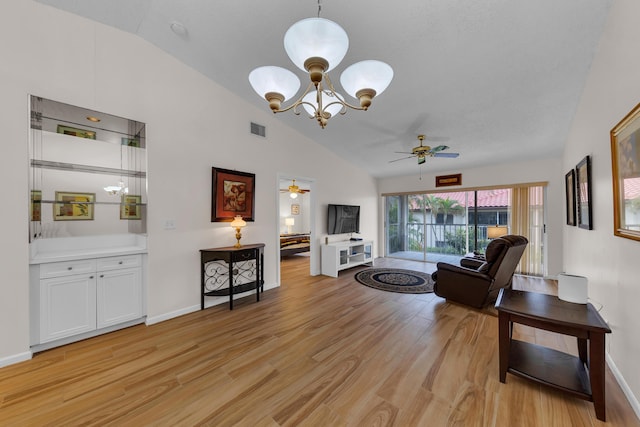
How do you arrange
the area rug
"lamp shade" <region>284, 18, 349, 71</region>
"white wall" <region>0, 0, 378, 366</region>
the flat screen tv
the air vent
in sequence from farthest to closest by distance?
the flat screen tv < the area rug < the air vent < "white wall" <region>0, 0, 378, 366</region> < "lamp shade" <region>284, 18, 349, 71</region>

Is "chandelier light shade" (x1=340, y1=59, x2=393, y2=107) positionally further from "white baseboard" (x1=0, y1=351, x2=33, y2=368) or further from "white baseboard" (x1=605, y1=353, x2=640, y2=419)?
"white baseboard" (x1=0, y1=351, x2=33, y2=368)

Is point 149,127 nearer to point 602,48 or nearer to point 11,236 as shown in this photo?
point 11,236

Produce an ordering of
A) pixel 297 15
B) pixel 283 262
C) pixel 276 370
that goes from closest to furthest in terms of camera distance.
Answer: pixel 276 370 → pixel 297 15 → pixel 283 262

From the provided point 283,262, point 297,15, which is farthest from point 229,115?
point 283,262

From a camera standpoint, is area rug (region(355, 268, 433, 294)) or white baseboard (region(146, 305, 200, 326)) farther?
area rug (region(355, 268, 433, 294))

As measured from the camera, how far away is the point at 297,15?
2.21 metres

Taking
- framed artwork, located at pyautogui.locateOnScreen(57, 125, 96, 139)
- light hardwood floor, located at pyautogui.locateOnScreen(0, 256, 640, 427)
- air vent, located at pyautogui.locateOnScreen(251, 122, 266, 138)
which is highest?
air vent, located at pyautogui.locateOnScreen(251, 122, 266, 138)

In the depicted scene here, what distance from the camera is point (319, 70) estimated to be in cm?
137

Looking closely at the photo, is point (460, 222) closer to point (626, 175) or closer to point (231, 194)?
point (626, 175)

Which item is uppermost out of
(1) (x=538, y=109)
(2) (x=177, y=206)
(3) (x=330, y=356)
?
(1) (x=538, y=109)

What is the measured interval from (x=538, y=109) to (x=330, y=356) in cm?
405

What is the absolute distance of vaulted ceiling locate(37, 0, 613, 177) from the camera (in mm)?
2012

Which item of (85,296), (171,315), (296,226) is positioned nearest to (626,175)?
(171,315)

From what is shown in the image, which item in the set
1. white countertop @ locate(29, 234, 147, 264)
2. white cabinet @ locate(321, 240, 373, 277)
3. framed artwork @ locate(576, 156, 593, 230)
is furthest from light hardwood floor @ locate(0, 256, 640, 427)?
white cabinet @ locate(321, 240, 373, 277)
